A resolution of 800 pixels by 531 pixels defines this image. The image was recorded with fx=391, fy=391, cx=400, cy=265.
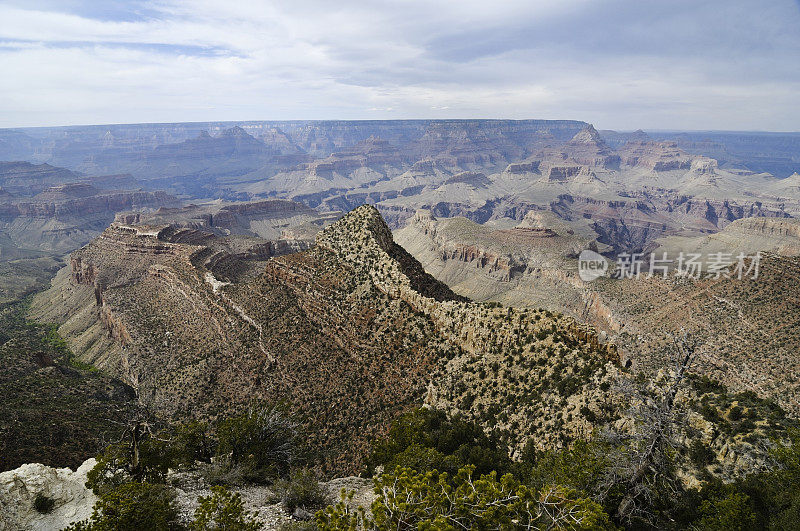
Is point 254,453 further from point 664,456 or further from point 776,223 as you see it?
point 776,223

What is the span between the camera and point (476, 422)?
1175 inches

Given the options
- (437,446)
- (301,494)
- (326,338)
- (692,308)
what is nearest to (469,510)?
(301,494)

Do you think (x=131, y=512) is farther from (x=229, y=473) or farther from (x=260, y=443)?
(x=260, y=443)

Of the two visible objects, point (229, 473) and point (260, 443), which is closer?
point (229, 473)

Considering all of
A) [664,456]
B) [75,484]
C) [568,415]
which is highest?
[664,456]

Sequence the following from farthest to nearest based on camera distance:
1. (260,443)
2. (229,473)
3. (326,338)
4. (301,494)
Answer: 1. (326,338)
2. (260,443)
3. (229,473)
4. (301,494)

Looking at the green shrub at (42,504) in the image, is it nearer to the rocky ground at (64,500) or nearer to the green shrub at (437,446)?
the rocky ground at (64,500)

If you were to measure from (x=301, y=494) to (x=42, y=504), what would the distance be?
13129mm

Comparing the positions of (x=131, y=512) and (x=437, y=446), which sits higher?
(x=131, y=512)

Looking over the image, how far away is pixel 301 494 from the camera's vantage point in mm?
22062

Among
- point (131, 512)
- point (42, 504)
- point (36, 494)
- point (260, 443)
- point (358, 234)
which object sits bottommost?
point (260, 443)

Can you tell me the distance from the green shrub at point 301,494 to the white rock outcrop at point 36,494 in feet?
32.1

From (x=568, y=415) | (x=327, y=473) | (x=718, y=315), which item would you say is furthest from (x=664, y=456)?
(x=718, y=315)

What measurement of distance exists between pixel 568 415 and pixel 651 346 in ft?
173
